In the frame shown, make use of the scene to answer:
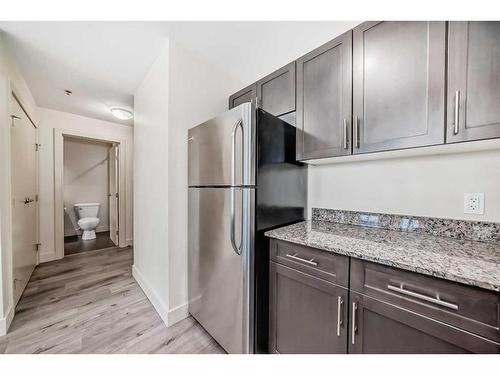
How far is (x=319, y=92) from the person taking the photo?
140 cm

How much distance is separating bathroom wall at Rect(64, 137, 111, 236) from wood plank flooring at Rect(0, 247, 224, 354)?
2231 millimetres

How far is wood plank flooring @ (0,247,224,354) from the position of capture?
1424 millimetres

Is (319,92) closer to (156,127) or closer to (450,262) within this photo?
(450,262)

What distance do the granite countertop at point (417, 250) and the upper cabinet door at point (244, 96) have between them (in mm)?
1282

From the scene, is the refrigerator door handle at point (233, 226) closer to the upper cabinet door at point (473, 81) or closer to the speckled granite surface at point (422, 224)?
the speckled granite surface at point (422, 224)

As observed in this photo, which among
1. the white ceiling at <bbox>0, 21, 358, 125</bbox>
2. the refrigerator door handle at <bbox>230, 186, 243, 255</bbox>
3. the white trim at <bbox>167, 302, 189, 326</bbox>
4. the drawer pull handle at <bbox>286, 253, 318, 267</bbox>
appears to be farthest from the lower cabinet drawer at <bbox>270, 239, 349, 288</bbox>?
the white ceiling at <bbox>0, 21, 358, 125</bbox>

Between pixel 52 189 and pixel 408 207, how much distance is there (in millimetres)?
4337

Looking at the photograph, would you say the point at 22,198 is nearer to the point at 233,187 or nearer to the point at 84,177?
the point at 233,187

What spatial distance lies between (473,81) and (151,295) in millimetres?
2669

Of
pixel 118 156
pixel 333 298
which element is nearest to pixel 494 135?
pixel 333 298

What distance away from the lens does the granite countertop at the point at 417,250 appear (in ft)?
2.28

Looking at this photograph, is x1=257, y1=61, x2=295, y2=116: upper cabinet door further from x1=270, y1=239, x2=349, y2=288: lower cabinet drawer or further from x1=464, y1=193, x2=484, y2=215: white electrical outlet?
x1=464, y1=193, x2=484, y2=215: white electrical outlet
